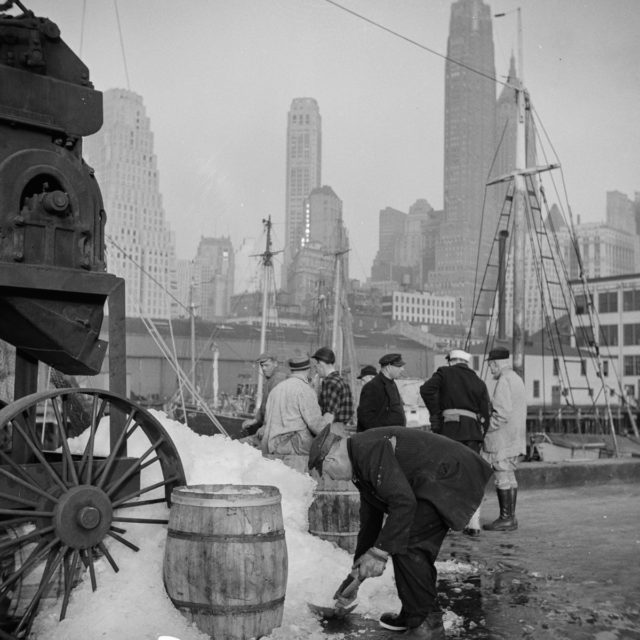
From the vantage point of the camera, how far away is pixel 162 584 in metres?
5.41

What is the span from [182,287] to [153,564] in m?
178

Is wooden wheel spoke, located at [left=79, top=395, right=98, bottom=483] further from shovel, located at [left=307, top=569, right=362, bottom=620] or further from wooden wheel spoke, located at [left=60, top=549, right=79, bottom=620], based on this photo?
shovel, located at [left=307, top=569, right=362, bottom=620]

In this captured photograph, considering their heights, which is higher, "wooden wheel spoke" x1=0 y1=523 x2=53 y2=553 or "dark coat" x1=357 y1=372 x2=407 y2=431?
"dark coat" x1=357 y1=372 x2=407 y2=431

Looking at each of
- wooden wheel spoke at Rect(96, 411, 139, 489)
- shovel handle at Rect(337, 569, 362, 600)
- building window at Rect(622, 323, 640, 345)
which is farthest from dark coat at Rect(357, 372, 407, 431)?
building window at Rect(622, 323, 640, 345)

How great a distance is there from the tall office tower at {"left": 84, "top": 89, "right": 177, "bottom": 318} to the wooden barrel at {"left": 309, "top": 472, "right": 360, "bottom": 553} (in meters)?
125

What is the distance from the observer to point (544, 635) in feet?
18.5

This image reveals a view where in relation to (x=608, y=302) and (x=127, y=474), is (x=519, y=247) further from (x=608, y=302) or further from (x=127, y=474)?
(x=608, y=302)

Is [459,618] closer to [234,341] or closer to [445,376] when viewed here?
[445,376]

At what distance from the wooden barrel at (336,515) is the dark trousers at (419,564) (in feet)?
5.44

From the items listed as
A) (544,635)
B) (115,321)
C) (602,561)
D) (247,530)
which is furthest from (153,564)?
(602,561)

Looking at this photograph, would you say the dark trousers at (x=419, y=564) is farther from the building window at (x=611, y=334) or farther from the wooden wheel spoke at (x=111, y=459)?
the building window at (x=611, y=334)

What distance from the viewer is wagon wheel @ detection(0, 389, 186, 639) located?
5051 millimetres

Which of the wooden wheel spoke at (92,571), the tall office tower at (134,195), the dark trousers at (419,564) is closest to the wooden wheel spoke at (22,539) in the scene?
the wooden wheel spoke at (92,571)

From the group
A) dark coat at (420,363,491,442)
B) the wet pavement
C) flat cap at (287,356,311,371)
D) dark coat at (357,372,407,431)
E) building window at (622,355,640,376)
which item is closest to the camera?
the wet pavement
